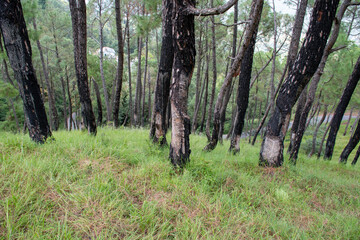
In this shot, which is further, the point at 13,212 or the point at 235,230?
the point at 235,230

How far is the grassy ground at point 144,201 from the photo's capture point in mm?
1887

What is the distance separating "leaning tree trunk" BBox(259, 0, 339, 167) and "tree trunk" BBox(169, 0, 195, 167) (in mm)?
2007

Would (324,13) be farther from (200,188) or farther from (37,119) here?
(37,119)

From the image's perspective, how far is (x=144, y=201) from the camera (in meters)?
2.19

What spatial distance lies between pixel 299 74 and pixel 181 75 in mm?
2541

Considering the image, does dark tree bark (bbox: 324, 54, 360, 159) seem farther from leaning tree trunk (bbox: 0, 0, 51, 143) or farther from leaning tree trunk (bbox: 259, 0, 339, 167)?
leaning tree trunk (bbox: 0, 0, 51, 143)

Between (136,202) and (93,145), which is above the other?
(93,145)

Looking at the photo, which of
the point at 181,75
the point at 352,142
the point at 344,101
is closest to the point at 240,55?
the point at 181,75

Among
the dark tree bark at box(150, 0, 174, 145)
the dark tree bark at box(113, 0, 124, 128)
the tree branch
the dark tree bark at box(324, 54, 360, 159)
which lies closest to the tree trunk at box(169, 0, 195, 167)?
the tree branch

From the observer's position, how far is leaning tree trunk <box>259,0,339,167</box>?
138 inches

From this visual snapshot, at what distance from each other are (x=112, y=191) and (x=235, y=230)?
1.58m

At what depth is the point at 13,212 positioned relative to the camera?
6.09 feet

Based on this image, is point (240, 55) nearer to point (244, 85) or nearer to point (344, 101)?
point (244, 85)

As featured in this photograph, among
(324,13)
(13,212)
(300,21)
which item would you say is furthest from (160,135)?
(300,21)
